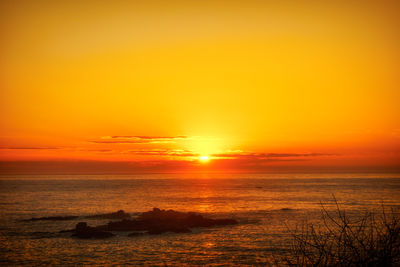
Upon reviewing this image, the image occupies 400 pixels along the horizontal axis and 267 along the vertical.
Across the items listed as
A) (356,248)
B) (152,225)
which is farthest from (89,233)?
(356,248)

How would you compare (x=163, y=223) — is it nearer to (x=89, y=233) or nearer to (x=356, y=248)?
(x=89, y=233)

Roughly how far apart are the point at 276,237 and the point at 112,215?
2805cm

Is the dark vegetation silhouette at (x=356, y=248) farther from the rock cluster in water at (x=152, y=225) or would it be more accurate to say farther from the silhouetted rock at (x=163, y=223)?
the rock cluster in water at (x=152, y=225)

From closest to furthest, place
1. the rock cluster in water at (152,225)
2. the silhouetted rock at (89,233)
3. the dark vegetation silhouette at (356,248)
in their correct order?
the dark vegetation silhouette at (356,248) → the silhouetted rock at (89,233) → the rock cluster in water at (152,225)

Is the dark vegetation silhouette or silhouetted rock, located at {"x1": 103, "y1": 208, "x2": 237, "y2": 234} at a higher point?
the dark vegetation silhouette

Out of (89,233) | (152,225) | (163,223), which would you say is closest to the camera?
(89,233)

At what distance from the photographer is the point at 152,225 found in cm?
4597

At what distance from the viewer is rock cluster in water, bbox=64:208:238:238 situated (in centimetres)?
4153

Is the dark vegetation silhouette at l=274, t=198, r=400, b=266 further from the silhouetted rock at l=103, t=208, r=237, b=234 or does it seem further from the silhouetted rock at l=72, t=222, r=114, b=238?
the silhouetted rock at l=72, t=222, r=114, b=238

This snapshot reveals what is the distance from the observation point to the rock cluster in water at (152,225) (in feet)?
136

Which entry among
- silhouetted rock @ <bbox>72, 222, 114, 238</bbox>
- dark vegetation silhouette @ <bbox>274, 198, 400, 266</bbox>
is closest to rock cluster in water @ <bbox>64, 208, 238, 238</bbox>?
silhouetted rock @ <bbox>72, 222, 114, 238</bbox>

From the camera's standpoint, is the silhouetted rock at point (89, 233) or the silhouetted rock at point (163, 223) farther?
the silhouetted rock at point (163, 223)

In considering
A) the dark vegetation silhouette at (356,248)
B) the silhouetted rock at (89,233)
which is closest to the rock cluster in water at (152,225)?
the silhouetted rock at (89,233)

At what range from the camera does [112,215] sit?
2288 inches
